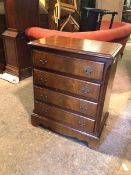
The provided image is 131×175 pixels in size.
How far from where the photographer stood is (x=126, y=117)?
6.26 feet

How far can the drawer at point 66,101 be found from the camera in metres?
1.37

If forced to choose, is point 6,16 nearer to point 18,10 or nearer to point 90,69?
point 18,10

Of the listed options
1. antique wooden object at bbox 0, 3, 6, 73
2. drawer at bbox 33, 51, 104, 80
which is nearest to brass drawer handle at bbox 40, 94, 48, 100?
drawer at bbox 33, 51, 104, 80

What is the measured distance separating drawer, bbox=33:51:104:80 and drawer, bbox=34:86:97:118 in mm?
207

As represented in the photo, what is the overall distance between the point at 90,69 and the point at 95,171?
719mm

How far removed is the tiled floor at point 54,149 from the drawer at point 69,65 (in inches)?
24.4

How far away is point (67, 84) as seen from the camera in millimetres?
1375

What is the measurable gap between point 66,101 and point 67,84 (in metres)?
0.15

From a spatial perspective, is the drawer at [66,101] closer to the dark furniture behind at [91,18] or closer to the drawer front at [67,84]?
the drawer front at [67,84]

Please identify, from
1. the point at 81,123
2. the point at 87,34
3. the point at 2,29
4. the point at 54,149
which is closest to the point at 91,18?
the point at 87,34

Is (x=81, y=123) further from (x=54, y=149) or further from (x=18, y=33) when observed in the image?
(x=18, y=33)

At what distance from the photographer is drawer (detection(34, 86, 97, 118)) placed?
1369 mm

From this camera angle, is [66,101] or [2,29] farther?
[2,29]

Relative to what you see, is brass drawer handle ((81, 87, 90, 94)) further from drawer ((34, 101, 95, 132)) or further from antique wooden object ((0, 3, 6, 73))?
antique wooden object ((0, 3, 6, 73))
